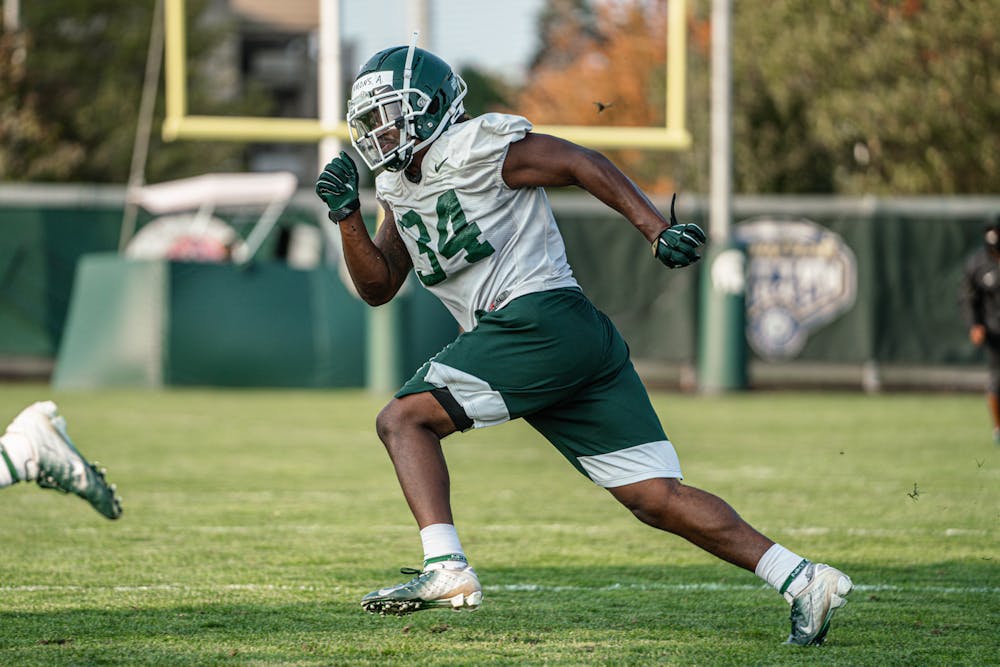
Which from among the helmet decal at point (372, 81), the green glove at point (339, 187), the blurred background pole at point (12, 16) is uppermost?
the blurred background pole at point (12, 16)

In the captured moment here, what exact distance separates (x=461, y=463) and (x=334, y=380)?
243 inches

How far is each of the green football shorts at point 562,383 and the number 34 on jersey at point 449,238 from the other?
19 centimetres

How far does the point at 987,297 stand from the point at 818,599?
761cm

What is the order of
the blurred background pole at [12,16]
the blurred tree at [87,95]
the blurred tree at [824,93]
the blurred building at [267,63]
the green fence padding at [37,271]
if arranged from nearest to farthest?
the green fence padding at [37,271], the blurred tree at [824,93], the blurred building at [267,63], the blurred tree at [87,95], the blurred background pole at [12,16]

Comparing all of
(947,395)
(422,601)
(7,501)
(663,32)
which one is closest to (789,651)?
(422,601)

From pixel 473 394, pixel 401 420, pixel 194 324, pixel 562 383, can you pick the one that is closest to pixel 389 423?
pixel 401 420

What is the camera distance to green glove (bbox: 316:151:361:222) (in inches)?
164

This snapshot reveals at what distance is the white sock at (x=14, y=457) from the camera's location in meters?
4.22

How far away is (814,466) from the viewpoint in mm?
8852

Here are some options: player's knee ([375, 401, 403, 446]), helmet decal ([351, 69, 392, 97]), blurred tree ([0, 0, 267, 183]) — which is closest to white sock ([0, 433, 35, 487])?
player's knee ([375, 401, 403, 446])

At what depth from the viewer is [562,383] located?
13.3 ft

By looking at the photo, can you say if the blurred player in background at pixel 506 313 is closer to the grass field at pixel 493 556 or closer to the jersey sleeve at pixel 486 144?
the jersey sleeve at pixel 486 144

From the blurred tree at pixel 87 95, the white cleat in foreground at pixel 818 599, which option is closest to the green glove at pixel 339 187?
the white cleat in foreground at pixel 818 599

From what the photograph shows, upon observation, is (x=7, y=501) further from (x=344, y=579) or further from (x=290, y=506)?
(x=344, y=579)
